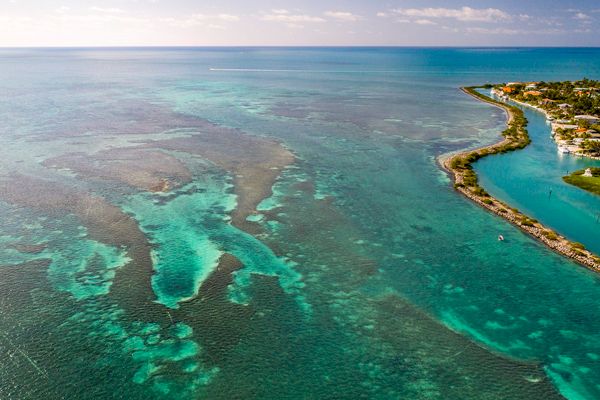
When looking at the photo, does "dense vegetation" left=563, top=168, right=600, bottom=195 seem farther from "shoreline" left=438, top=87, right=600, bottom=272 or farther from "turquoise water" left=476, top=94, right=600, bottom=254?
"shoreline" left=438, top=87, right=600, bottom=272

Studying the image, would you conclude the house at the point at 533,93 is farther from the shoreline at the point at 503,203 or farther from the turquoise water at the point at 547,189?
the turquoise water at the point at 547,189

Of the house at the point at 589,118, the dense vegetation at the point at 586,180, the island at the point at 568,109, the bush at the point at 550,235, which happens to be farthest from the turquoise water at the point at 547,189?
the house at the point at 589,118

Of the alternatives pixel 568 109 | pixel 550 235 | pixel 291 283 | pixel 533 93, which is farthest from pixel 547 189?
pixel 533 93

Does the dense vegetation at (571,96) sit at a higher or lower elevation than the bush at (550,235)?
higher

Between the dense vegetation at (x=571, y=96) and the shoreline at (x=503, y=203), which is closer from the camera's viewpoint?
the shoreline at (x=503, y=203)

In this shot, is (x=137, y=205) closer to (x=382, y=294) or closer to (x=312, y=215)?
(x=312, y=215)

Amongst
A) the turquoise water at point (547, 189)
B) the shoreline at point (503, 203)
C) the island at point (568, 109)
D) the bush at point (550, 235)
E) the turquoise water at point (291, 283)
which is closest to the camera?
the turquoise water at point (291, 283)

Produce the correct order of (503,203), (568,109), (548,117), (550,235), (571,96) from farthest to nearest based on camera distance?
(571,96)
(568,109)
(548,117)
(503,203)
(550,235)

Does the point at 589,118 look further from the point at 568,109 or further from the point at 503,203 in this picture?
the point at 503,203
